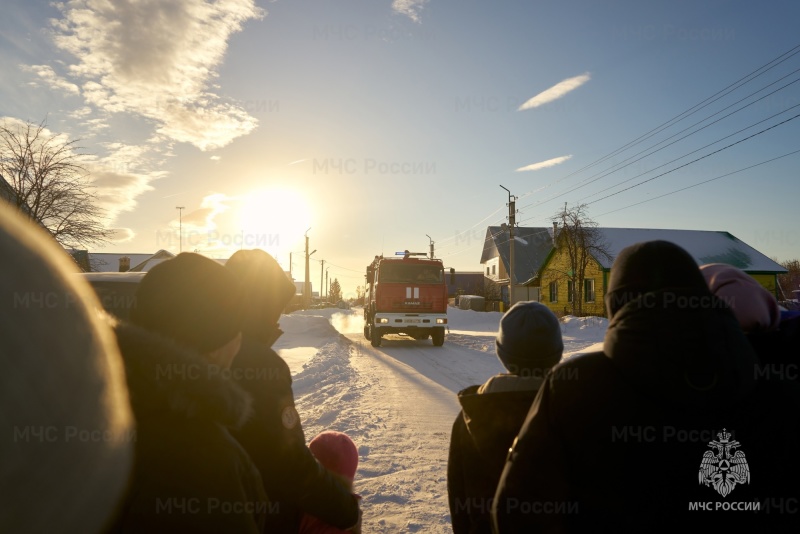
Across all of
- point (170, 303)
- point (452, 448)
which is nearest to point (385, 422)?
point (452, 448)

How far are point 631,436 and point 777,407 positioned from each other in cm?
42

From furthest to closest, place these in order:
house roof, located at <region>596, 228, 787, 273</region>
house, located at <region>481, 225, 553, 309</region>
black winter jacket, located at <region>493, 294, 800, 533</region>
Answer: house, located at <region>481, 225, 553, 309</region>
house roof, located at <region>596, 228, 787, 273</region>
black winter jacket, located at <region>493, 294, 800, 533</region>

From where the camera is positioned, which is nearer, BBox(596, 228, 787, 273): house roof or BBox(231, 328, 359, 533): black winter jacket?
BBox(231, 328, 359, 533): black winter jacket

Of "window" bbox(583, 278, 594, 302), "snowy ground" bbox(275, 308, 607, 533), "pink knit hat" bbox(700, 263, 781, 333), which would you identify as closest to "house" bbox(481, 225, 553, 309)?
"window" bbox(583, 278, 594, 302)

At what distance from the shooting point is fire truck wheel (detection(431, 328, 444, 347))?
18.9m

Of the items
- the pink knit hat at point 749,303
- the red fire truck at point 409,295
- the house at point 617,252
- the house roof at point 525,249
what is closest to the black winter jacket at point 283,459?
the pink knit hat at point 749,303

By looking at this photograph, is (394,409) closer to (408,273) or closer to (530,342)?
(530,342)

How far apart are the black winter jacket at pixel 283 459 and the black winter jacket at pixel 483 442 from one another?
525mm

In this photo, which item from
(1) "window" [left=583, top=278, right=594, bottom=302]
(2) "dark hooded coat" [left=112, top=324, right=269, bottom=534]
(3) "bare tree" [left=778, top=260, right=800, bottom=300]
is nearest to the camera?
(2) "dark hooded coat" [left=112, top=324, right=269, bottom=534]

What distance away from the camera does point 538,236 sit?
6041 cm

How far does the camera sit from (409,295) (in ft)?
60.0

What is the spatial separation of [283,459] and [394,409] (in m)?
6.59

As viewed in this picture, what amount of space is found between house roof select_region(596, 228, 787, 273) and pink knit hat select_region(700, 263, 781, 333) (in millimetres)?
37288

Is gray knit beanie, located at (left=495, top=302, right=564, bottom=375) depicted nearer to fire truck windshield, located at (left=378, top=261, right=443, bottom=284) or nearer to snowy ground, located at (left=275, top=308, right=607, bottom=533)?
snowy ground, located at (left=275, top=308, right=607, bottom=533)
